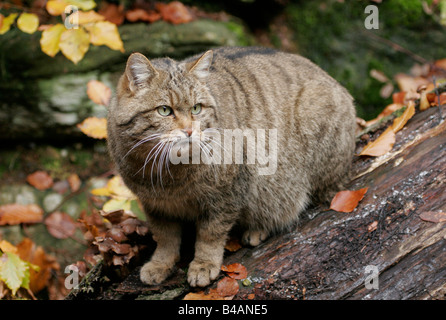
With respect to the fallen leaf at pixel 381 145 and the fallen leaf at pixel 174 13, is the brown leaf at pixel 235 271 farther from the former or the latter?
the fallen leaf at pixel 174 13

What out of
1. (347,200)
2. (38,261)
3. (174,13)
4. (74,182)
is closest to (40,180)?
(74,182)

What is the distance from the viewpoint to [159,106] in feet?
8.70

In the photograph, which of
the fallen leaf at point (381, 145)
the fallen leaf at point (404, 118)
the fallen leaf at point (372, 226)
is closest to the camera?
the fallen leaf at point (372, 226)

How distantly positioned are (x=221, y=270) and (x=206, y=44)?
3.07 metres

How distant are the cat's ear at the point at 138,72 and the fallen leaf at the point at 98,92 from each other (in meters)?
1.91

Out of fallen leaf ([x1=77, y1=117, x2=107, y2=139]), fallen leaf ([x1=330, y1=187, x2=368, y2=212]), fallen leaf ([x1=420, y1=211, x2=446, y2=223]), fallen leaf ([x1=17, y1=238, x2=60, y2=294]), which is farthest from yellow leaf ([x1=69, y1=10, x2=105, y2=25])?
fallen leaf ([x1=420, y1=211, x2=446, y2=223])

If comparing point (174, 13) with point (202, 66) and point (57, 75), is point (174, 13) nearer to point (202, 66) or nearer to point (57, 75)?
point (57, 75)

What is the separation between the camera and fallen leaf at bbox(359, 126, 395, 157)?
348 cm

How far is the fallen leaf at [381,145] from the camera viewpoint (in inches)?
137

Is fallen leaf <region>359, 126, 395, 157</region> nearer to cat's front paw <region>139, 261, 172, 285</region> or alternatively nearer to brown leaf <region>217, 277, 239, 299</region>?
brown leaf <region>217, 277, 239, 299</region>

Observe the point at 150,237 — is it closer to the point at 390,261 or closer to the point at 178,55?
the point at 390,261

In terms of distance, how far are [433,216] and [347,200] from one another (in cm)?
59

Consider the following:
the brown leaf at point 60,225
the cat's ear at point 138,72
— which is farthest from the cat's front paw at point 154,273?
the brown leaf at point 60,225
